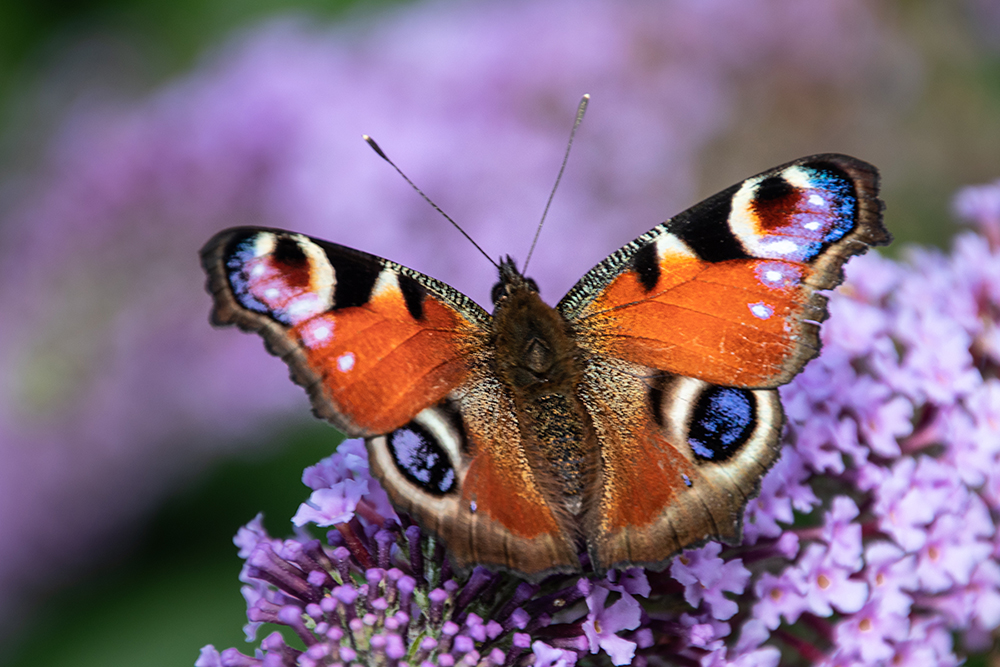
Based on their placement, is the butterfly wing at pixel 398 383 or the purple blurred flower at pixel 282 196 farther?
the purple blurred flower at pixel 282 196

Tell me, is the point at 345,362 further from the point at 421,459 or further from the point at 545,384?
the point at 545,384

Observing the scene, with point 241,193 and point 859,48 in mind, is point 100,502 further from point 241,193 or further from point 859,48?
point 859,48

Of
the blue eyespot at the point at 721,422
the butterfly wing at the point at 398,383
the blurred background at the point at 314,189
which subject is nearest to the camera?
the butterfly wing at the point at 398,383

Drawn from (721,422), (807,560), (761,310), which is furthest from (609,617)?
(761,310)

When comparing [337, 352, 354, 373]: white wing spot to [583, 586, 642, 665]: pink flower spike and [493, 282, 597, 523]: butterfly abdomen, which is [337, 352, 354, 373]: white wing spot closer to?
[493, 282, 597, 523]: butterfly abdomen

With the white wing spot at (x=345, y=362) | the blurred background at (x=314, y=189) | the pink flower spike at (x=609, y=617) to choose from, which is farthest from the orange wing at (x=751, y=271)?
the blurred background at (x=314, y=189)

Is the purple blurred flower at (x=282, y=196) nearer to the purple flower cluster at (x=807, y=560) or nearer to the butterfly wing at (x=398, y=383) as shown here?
the purple flower cluster at (x=807, y=560)

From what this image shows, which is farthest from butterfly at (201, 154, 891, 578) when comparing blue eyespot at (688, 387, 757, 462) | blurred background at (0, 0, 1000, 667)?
blurred background at (0, 0, 1000, 667)

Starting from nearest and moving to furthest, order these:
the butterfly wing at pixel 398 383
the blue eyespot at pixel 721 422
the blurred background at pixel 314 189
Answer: the butterfly wing at pixel 398 383 → the blue eyespot at pixel 721 422 → the blurred background at pixel 314 189
